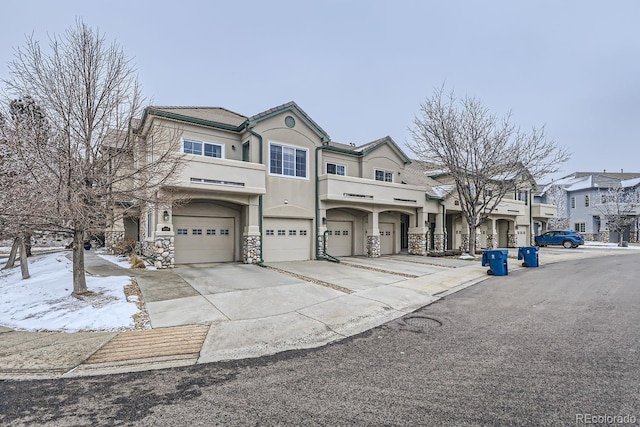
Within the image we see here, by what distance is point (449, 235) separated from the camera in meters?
25.8

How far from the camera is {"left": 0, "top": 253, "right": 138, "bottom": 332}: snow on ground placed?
623 centimetres

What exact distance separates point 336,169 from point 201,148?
761 cm

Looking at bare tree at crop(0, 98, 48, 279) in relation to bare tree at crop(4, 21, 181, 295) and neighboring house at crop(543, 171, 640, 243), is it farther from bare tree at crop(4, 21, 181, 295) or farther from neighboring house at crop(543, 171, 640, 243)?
neighboring house at crop(543, 171, 640, 243)

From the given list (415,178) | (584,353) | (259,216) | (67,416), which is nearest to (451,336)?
(584,353)

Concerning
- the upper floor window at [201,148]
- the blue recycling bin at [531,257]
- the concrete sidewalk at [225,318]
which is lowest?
the concrete sidewalk at [225,318]

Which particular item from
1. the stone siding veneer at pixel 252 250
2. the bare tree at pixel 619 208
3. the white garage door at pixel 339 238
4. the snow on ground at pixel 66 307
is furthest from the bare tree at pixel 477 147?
the bare tree at pixel 619 208

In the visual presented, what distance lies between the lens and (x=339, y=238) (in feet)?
63.3

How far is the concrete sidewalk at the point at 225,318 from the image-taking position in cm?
478

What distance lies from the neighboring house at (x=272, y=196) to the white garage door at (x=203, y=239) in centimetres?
4

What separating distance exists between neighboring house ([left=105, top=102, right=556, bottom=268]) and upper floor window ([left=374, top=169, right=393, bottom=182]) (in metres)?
0.07

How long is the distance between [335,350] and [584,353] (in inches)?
148

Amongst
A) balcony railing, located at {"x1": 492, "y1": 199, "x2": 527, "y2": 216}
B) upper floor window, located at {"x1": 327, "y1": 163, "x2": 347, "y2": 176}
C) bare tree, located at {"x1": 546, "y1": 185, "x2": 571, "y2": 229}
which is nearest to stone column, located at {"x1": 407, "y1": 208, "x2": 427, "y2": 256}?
upper floor window, located at {"x1": 327, "y1": 163, "x2": 347, "y2": 176}

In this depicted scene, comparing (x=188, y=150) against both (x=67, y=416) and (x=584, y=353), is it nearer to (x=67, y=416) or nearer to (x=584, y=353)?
(x=67, y=416)

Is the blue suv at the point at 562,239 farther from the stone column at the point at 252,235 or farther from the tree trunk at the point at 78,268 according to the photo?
the tree trunk at the point at 78,268
